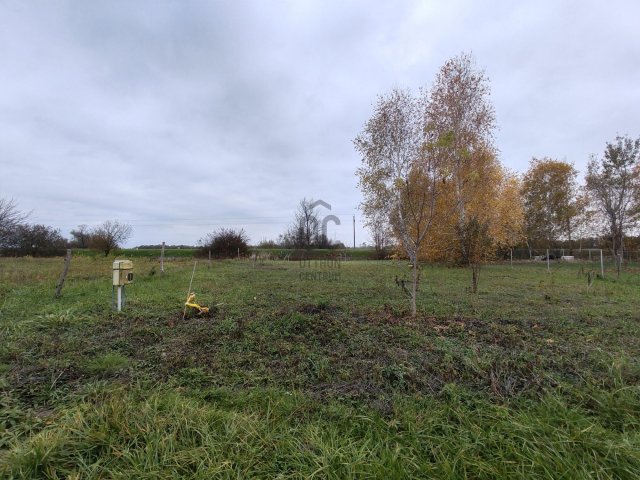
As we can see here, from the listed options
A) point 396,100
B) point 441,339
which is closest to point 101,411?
point 441,339

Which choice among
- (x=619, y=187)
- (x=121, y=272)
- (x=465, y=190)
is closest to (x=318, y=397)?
(x=121, y=272)

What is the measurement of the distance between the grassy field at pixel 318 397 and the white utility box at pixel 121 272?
0.63 m

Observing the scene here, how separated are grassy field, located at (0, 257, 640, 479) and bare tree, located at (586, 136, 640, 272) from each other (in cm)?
2248

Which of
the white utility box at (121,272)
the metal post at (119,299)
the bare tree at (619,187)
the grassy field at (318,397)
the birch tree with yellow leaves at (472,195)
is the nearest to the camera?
the grassy field at (318,397)

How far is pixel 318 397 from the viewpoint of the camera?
247 cm

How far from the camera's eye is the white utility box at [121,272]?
16.9 feet

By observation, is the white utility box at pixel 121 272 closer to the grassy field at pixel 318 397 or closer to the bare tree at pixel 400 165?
the grassy field at pixel 318 397

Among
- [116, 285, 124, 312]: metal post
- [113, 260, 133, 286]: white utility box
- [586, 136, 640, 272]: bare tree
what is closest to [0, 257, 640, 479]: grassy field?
[116, 285, 124, 312]: metal post

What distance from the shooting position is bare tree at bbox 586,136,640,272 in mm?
20781

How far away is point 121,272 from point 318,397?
4.34 meters

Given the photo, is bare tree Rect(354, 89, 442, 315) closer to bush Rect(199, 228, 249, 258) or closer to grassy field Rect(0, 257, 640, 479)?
grassy field Rect(0, 257, 640, 479)

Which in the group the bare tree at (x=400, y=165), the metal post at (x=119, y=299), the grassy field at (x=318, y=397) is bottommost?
the grassy field at (x=318, y=397)

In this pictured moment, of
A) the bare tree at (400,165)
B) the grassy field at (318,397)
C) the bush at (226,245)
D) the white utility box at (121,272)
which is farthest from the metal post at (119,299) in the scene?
the bush at (226,245)

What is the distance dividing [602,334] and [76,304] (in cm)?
825
